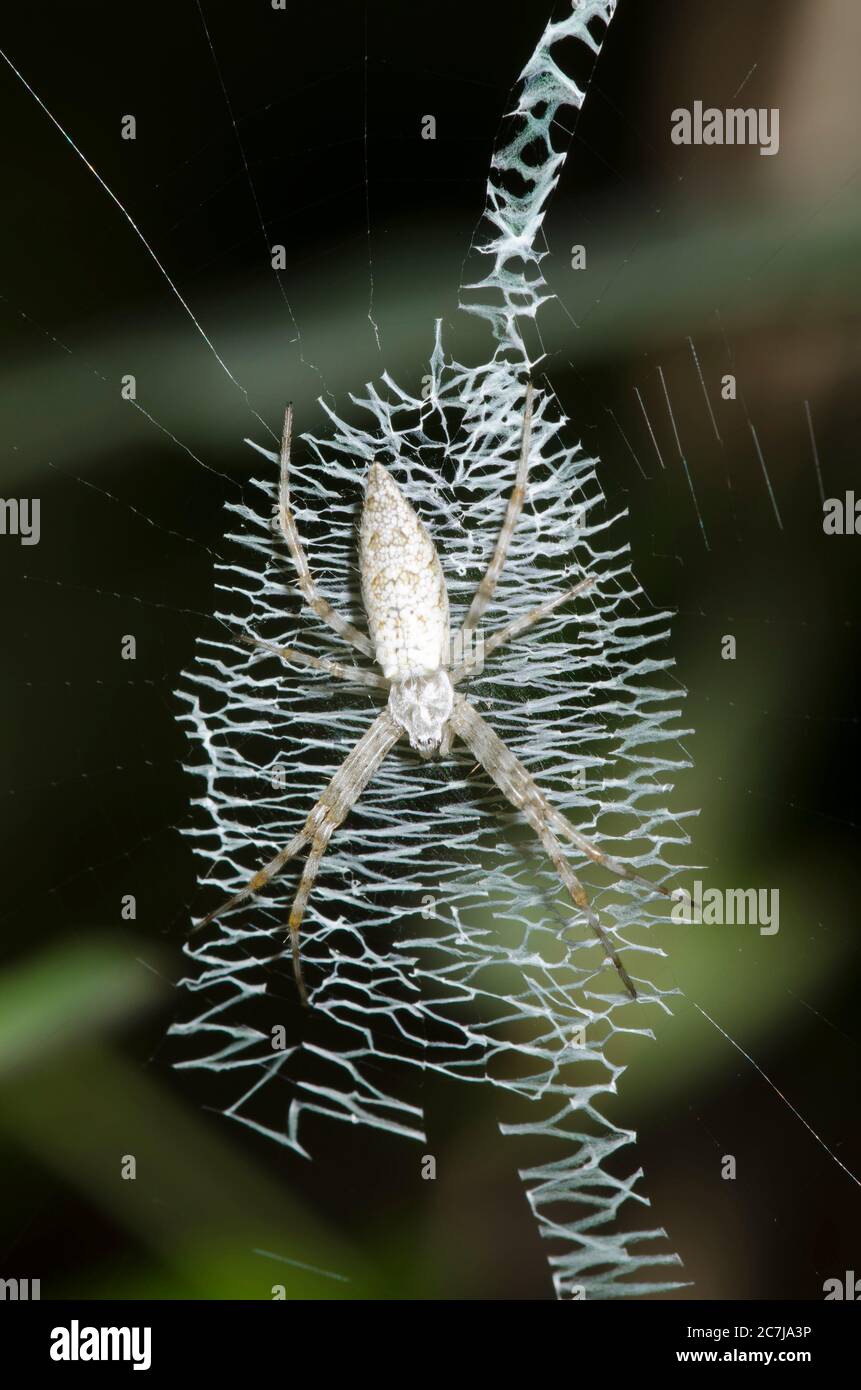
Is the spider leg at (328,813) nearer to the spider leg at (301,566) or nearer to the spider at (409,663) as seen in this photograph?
the spider at (409,663)

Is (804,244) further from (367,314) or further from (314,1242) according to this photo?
(314,1242)

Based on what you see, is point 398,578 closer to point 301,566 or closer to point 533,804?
point 301,566

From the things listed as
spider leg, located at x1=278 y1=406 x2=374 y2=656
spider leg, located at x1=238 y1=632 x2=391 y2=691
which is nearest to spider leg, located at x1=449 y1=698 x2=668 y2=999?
spider leg, located at x1=238 y1=632 x2=391 y2=691

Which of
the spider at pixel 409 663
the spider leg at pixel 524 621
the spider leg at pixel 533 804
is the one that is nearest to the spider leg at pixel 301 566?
the spider at pixel 409 663

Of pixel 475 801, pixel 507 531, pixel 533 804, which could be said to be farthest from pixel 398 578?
pixel 475 801

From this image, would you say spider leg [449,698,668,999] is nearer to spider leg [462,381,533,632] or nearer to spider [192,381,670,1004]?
spider [192,381,670,1004]

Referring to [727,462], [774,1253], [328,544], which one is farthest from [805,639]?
[774,1253]

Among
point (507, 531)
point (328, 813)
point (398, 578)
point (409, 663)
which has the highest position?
point (507, 531)
